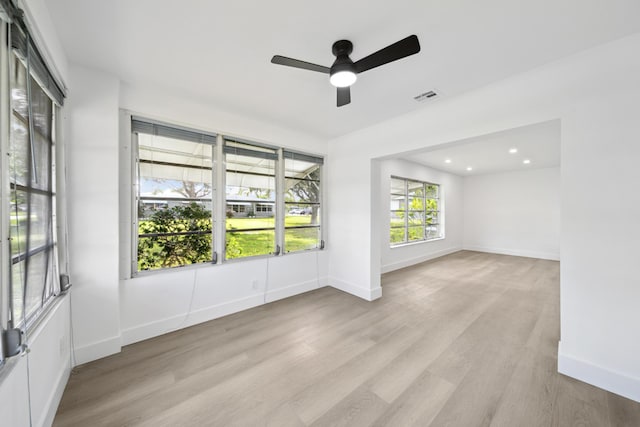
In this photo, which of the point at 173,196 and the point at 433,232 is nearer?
the point at 173,196

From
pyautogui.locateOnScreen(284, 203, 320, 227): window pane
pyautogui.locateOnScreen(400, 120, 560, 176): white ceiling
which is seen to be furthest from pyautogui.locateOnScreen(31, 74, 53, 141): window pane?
pyautogui.locateOnScreen(400, 120, 560, 176): white ceiling

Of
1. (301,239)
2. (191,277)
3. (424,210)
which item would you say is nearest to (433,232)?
(424,210)

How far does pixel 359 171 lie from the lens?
367cm

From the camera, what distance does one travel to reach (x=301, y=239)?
12.7ft

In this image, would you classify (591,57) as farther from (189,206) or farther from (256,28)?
(189,206)

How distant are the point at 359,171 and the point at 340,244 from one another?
1.28 meters

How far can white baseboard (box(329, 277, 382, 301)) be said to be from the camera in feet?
11.6

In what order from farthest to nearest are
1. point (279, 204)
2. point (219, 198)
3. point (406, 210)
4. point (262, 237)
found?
point (406, 210) → point (279, 204) → point (262, 237) → point (219, 198)

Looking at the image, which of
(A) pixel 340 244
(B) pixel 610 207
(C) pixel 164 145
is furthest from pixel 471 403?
(C) pixel 164 145

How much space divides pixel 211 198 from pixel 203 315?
1444 millimetres

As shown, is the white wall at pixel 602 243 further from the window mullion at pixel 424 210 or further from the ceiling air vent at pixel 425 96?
the window mullion at pixel 424 210

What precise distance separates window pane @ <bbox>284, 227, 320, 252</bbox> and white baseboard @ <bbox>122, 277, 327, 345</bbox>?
60 cm

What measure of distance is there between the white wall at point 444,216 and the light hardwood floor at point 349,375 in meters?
1.88

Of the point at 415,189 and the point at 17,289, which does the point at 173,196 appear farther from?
the point at 415,189
